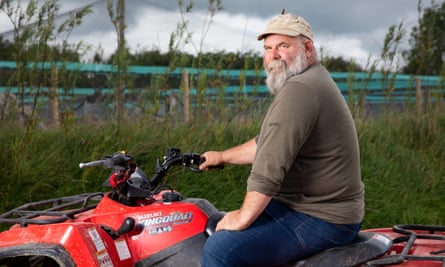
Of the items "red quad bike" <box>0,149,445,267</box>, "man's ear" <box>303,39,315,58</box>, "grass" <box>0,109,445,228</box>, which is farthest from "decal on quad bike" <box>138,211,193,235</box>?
"grass" <box>0,109,445,228</box>

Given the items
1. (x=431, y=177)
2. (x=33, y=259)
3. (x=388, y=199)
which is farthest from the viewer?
(x=431, y=177)

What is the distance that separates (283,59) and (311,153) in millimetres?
448

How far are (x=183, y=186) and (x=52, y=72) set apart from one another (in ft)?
5.23

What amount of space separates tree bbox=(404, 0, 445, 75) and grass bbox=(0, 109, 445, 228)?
5.58 ft

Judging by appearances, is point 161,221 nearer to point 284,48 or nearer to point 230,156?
point 230,156

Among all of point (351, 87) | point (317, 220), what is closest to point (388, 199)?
point (351, 87)

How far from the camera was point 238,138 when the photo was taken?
7184 mm

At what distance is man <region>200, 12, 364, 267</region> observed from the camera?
292cm

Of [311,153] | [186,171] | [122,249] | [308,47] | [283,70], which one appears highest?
[308,47]

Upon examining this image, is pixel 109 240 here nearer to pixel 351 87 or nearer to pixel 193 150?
pixel 193 150

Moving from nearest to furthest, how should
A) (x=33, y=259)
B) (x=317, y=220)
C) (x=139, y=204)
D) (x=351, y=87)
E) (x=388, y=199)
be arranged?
1. (x=317, y=220)
2. (x=139, y=204)
3. (x=33, y=259)
4. (x=388, y=199)
5. (x=351, y=87)

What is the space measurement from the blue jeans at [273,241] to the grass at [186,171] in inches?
131

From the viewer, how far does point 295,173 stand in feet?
10.1

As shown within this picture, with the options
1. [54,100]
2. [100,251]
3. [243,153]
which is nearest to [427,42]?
[54,100]
